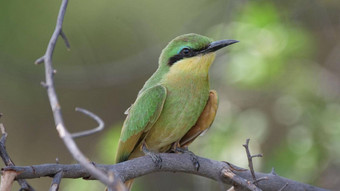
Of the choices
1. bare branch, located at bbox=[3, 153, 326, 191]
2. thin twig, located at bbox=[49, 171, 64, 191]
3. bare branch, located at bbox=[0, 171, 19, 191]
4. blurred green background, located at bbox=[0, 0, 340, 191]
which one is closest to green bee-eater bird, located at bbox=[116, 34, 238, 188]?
bare branch, located at bbox=[3, 153, 326, 191]

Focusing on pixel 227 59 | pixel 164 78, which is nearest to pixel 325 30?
pixel 227 59

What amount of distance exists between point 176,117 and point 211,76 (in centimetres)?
108

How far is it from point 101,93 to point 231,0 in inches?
75.1

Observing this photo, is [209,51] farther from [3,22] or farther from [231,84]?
[3,22]

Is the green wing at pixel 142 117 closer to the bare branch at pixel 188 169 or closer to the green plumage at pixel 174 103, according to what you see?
the green plumage at pixel 174 103

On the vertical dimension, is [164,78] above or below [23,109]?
above

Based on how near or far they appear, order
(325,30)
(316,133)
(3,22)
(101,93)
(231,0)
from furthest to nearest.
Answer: (101,93), (3,22), (325,30), (231,0), (316,133)

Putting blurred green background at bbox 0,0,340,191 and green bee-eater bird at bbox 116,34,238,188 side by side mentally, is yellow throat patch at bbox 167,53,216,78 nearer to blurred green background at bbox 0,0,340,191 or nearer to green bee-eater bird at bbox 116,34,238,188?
green bee-eater bird at bbox 116,34,238,188

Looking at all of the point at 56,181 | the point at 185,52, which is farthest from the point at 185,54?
the point at 56,181

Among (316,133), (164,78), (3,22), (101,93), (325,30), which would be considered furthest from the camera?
(101,93)

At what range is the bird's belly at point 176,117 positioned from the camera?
265 centimetres

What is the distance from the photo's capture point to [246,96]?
4.02 metres

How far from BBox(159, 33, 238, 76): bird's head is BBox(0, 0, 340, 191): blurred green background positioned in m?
0.60

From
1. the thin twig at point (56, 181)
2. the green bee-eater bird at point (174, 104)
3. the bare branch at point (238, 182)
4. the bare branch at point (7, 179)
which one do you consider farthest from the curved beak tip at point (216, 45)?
the bare branch at point (7, 179)
